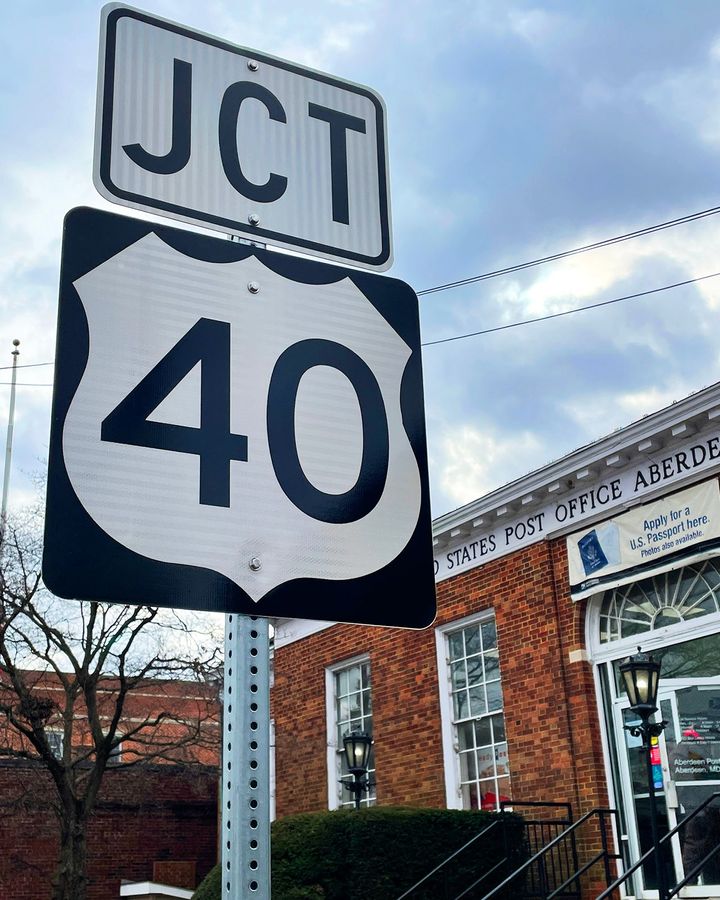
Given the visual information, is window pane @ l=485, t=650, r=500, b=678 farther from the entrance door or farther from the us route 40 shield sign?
the us route 40 shield sign

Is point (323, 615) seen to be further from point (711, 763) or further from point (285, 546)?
point (711, 763)

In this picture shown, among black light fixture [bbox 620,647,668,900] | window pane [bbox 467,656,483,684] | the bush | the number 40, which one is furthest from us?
window pane [bbox 467,656,483,684]

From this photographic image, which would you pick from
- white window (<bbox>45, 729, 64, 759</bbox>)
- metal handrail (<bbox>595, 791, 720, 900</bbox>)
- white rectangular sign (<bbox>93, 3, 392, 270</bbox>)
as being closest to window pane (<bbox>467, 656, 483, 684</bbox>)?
metal handrail (<bbox>595, 791, 720, 900</bbox>)

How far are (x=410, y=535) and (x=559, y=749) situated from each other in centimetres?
1293

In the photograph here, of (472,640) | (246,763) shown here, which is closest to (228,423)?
(246,763)

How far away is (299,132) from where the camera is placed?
2281mm

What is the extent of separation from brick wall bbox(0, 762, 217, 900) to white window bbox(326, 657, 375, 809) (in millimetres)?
9416

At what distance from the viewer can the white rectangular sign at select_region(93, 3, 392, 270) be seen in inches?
82.0

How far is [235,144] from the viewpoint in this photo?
217 cm

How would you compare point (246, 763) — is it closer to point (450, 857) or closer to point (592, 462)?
point (450, 857)

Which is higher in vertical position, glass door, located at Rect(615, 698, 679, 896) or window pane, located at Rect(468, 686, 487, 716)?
window pane, located at Rect(468, 686, 487, 716)

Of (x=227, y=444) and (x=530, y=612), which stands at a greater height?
(x=530, y=612)

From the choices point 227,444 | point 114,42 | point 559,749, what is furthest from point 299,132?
point 559,749

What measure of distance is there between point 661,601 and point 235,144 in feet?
39.6
